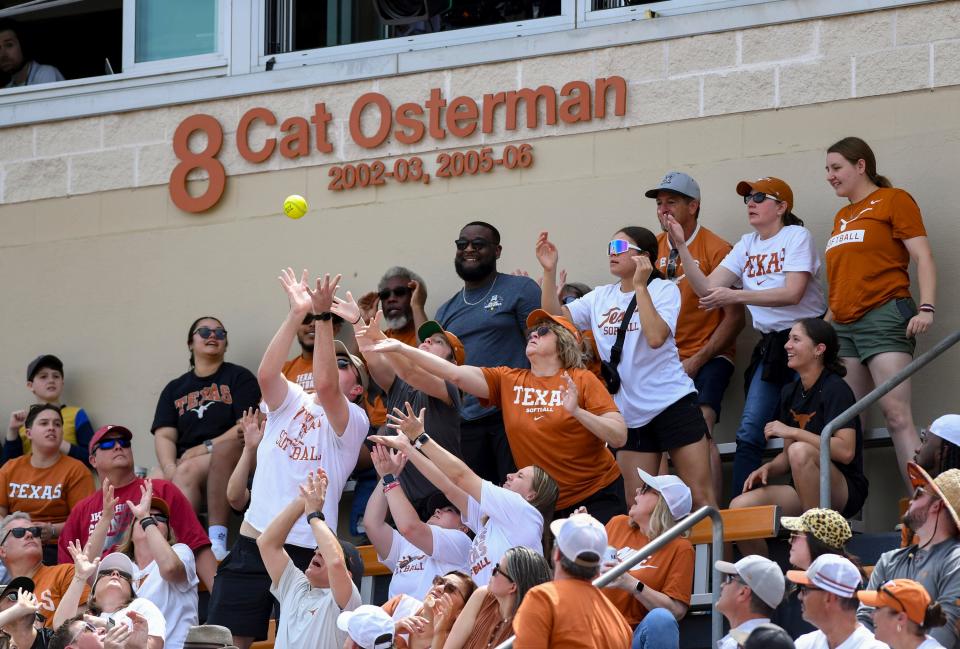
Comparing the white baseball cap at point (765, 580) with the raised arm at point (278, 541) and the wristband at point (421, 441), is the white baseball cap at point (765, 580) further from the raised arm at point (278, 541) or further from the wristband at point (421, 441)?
the raised arm at point (278, 541)

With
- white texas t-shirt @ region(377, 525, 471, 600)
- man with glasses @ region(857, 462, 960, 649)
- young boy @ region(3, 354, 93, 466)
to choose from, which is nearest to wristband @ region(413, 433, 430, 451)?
white texas t-shirt @ region(377, 525, 471, 600)

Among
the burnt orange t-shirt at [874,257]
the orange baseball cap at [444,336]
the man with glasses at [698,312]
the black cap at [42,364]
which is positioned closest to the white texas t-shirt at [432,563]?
the orange baseball cap at [444,336]

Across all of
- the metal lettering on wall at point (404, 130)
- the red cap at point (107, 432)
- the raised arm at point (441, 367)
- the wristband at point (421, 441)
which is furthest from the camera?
the metal lettering on wall at point (404, 130)

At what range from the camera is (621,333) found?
1057 centimetres

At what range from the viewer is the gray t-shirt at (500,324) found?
36.5ft

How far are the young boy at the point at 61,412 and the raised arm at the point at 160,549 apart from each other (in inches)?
98.7

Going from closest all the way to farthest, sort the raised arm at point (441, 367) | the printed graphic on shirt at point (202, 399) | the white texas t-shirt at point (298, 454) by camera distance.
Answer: the raised arm at point (441, 367) → the white texas t-shirt at point (298, 454) → the printed graphic on shirt at point (202, 399)

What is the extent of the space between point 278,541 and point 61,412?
412 cm

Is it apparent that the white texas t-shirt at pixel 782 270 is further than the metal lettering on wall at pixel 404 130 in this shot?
No

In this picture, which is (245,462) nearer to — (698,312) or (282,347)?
(282,347)

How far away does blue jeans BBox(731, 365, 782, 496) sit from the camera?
34.3ft

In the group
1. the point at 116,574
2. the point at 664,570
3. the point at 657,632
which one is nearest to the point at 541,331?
the point at 664,570

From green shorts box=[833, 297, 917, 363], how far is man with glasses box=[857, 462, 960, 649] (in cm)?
246

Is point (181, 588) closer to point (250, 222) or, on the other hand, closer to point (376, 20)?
point (250, 222)
